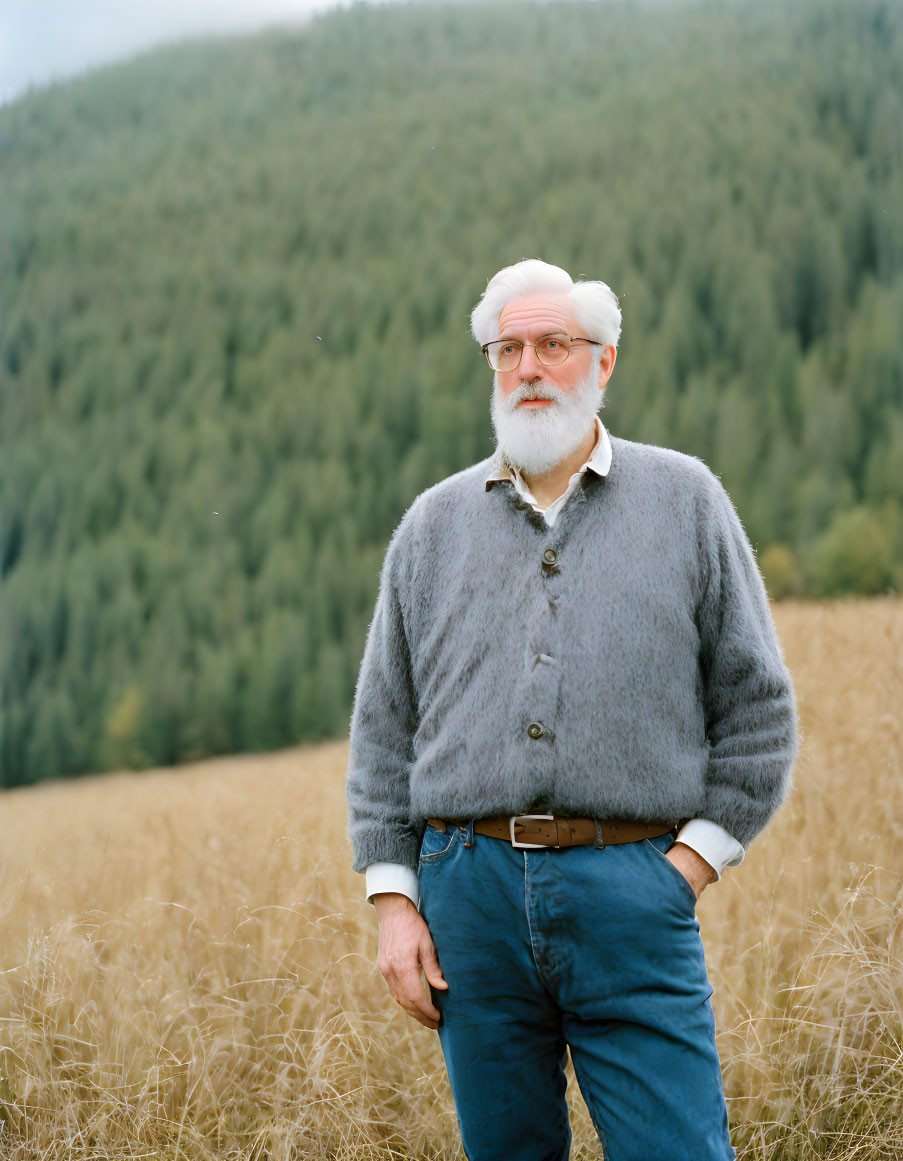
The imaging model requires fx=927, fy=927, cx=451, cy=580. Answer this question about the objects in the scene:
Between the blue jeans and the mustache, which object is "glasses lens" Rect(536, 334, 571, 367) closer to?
the mustache

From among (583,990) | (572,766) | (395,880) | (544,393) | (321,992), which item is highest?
(544,393)

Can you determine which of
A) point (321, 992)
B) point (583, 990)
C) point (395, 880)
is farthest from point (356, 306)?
point (583, 990)

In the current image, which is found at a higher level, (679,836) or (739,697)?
(739,697)

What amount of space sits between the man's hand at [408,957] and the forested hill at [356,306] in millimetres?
4623

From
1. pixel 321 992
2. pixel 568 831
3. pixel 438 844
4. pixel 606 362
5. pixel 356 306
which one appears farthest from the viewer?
pixel 356 306

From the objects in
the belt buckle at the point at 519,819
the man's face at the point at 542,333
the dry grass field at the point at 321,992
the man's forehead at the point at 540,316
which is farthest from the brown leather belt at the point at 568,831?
the dry grass field at the point at 321,992

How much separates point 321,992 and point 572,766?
6.59 ft

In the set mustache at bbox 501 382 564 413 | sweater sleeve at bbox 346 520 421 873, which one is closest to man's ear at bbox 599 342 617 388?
mustache at bbox 501 382 564 413

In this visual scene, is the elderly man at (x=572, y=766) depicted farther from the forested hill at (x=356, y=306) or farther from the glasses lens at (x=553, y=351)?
the forested hill at (x=356, y=306)

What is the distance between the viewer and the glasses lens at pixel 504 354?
1733mm

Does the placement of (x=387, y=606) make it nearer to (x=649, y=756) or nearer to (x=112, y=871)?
(x=649, y=756)

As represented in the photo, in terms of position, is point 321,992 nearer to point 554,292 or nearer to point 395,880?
point 395,880

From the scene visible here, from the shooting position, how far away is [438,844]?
1.66m

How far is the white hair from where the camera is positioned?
1.68m
